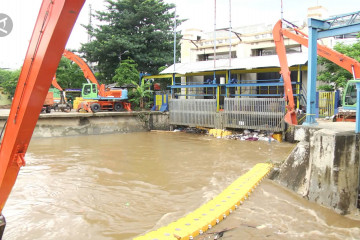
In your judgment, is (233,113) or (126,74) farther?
(126,74)

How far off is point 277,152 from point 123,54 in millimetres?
16300

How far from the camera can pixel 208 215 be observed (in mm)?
5008

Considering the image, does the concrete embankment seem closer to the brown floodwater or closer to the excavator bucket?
the brown floodwater

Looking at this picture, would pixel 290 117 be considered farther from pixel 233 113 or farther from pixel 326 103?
pixel 326 103

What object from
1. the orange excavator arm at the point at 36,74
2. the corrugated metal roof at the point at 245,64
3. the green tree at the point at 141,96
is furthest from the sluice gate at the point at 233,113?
the orange excavator arm at the point at 36,74

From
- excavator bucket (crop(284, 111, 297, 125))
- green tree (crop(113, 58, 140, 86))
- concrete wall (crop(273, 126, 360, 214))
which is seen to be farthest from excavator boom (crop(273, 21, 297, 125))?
green tree (crop(113, 58, 140, 86))

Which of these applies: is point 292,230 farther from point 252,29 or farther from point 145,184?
point 252,29

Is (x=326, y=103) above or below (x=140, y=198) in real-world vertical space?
above

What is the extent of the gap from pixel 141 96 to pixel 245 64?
7.86m

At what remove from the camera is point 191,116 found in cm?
1775

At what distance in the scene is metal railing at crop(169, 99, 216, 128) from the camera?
55.6 ft

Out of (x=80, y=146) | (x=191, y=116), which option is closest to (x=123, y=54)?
(x=191, y=116)

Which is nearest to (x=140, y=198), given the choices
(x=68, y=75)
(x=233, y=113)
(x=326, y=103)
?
(x=233, y=113)

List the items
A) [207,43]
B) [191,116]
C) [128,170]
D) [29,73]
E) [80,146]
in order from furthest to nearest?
[207,43] < [191,116] < [80,146] < [128,170] < [29,73]
